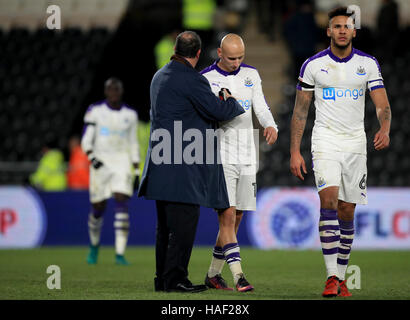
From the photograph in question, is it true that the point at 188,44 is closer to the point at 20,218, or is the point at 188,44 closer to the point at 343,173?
the point at 343,173

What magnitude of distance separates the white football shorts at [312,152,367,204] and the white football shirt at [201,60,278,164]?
2.36 ft

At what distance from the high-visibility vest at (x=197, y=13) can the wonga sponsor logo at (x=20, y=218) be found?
595 centimetres

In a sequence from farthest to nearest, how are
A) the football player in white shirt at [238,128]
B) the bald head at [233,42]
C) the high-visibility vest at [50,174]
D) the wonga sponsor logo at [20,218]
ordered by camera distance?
the high-visibility vest at [50,174] < the wonga sponsor logo at [20,218] < the football player in white shirt at [238,128] < the bald head at [233,42]

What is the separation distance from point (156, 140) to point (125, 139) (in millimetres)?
4652

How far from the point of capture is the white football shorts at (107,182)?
11469mm

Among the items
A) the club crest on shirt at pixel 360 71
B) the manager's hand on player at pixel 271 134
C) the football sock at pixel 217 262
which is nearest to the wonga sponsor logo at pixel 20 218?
the football sock at pixel 217 262

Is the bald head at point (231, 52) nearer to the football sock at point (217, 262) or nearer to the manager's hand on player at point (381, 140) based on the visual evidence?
the manager's hand on player at point (381, 140)

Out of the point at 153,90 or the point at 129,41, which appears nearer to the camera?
the point at 153,90

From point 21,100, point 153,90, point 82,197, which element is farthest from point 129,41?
point 153,90

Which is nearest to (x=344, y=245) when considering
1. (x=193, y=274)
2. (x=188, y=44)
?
(x=188, y=44)

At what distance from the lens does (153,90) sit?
7.22 meters

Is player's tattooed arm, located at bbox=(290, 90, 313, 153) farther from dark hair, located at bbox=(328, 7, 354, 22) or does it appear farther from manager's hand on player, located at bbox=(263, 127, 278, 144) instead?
dark hair, located at bbox=(328, 7, 354, 22)

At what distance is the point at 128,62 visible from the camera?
2005 centimetres
